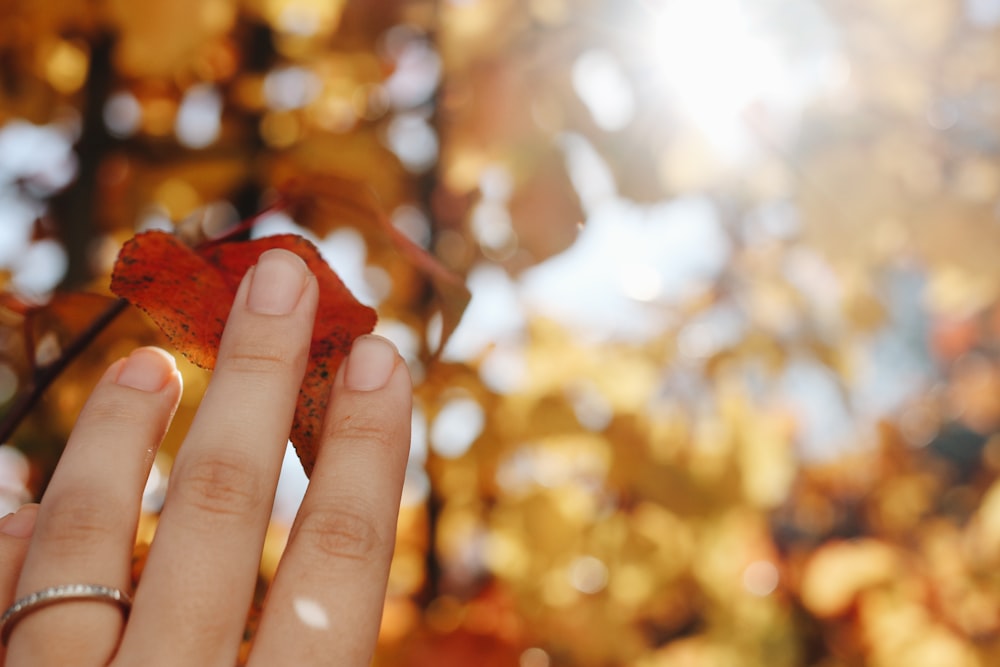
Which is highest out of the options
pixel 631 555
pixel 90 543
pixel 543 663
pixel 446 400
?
pixel 446 400

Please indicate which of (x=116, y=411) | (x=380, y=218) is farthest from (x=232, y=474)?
(x=380, y=218)

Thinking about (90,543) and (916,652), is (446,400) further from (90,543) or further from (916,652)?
(916,652)

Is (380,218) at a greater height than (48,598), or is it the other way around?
(380,218)

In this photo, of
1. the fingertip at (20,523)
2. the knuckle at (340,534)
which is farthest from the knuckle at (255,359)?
the fingertip at (20,523)

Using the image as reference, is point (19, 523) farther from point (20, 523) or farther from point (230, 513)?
point (230, 513)

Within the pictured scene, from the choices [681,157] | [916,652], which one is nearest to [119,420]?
[681,157]
